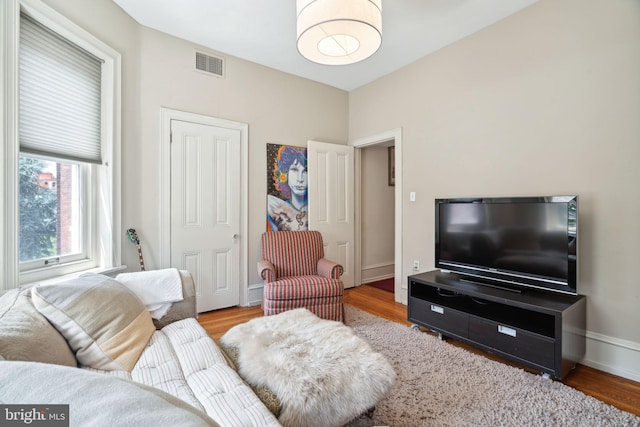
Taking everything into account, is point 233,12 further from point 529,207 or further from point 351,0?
point 529,207

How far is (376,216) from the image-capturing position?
14.8 feet

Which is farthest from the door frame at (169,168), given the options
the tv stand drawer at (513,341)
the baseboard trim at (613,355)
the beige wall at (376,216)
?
the baseboard trim at (613,355)

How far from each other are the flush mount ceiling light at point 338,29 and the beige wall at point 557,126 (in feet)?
4.83

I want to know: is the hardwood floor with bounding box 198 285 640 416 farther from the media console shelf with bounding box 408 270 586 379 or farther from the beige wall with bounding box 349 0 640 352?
the beige wall with bounding box 349 0 640 352

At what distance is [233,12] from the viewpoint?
2.50 metres

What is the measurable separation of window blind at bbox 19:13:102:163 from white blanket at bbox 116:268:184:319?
102 centimetres

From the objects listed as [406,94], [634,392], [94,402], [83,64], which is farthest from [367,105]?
[94,402]

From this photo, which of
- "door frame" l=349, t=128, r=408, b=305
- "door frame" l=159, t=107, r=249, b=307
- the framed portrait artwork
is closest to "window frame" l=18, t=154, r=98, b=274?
"door frame" l=159, t=107, r=249, b=307

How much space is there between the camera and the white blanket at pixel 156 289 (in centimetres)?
179

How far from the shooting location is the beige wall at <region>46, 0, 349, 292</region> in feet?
8.36

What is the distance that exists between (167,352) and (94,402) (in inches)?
39.8

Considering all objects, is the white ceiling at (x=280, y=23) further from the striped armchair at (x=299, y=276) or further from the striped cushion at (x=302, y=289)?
the striped cushion at (x=302, y=289)

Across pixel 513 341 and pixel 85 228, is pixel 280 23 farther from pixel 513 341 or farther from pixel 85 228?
pixel 513 341

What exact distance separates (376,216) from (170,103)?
3.09 m
